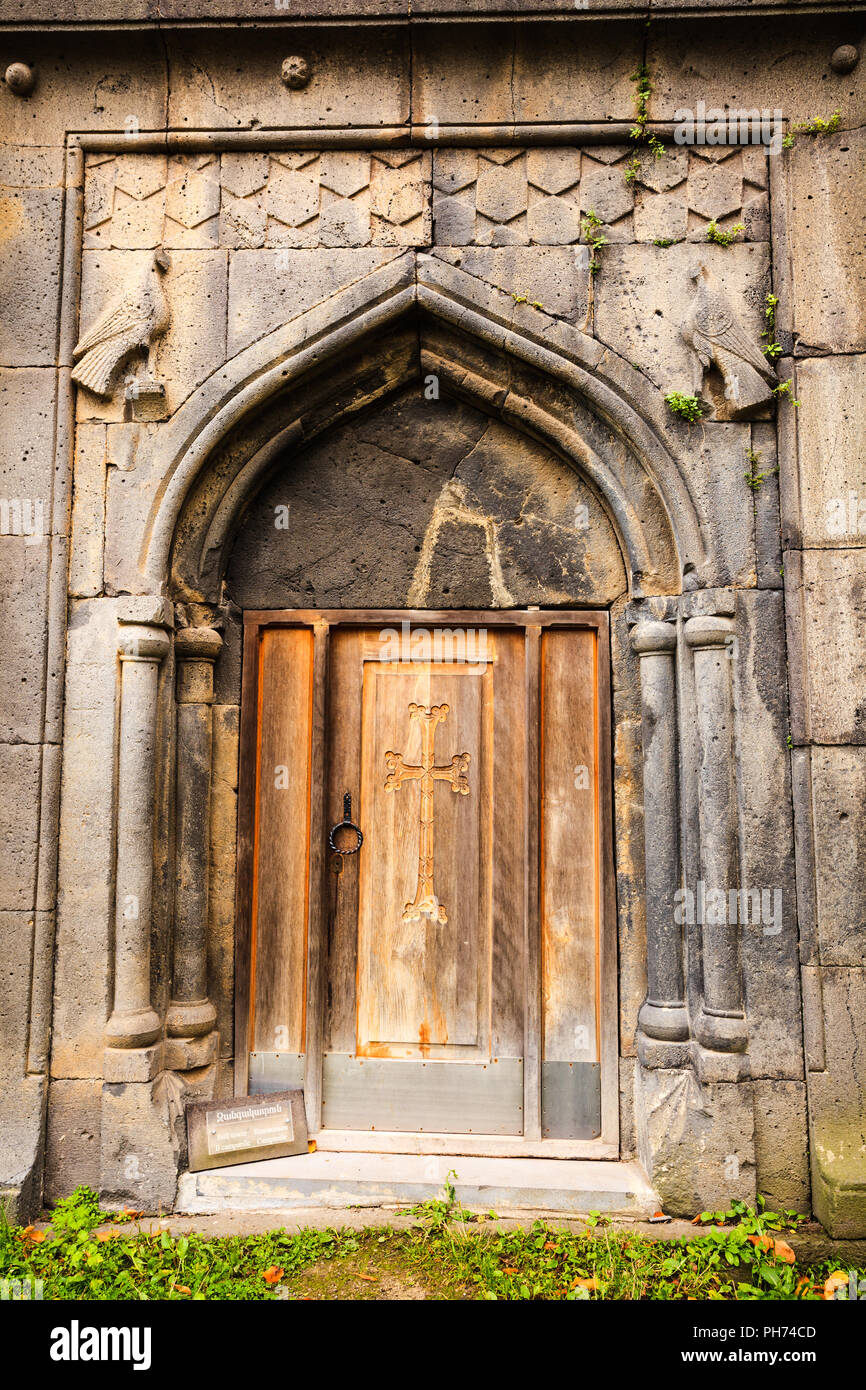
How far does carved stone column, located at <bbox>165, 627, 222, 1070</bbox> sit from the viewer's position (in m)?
3.14

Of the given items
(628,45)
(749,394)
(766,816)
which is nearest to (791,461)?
(749,394)

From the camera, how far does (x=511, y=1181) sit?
116 inches

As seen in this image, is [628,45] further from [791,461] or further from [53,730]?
[53,730]

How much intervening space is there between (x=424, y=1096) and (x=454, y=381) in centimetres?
289

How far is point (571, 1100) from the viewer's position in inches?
128

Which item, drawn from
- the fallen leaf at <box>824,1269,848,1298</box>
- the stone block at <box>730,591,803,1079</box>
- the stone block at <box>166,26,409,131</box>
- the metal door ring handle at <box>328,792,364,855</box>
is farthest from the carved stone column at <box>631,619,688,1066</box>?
the stone block at <box>166,26,409,131</box>

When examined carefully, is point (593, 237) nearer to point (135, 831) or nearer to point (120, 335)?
point (120, 335)

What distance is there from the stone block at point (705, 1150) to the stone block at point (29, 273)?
364cm

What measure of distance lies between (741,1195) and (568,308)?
3.25 meters

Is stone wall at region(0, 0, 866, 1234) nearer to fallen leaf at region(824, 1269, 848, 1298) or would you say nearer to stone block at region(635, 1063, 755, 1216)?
stone block at region(635, 1063, 755, 1216)

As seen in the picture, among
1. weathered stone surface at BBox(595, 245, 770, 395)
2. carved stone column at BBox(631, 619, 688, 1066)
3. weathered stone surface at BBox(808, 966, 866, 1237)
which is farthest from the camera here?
weathered stone surface at BBox(595, 245, 770, 395)

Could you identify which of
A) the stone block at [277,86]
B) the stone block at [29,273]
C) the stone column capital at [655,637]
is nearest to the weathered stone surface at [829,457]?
the stone column capital at [655,637]

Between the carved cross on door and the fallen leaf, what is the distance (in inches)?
66.2
